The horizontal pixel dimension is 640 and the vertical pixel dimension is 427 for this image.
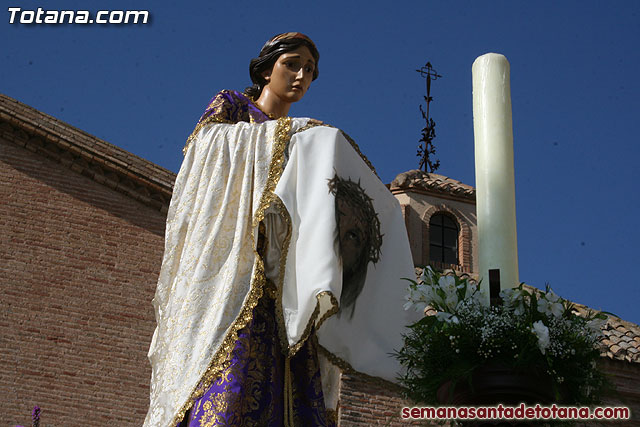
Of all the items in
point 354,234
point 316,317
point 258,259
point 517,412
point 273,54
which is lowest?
point 517,412

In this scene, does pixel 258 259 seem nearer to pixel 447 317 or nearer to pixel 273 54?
pixel 447 317

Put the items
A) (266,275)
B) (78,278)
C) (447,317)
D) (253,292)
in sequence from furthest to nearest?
(78,278), (266,275), (253,292), (447,317)

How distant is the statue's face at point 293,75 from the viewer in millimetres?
4715

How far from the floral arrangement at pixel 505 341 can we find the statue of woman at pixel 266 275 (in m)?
0.48

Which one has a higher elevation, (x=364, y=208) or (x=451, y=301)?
(x=364, y=208)

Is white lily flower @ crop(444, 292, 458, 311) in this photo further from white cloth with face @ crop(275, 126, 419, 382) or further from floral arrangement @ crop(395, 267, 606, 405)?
white cloth with face @ crop(275, 126, 419, 382)

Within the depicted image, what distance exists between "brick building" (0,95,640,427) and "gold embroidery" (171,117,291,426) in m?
9.35

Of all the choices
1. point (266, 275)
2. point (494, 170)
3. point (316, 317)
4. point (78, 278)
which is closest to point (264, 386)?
point (316, 317)

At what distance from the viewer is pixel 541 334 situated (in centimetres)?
309

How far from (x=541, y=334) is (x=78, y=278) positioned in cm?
1166

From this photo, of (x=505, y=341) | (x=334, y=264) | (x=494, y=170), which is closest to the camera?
(x=505, y=341)

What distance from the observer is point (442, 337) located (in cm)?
323

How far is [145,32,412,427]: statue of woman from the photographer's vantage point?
3727 mm

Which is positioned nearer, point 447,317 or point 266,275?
point 447,317
